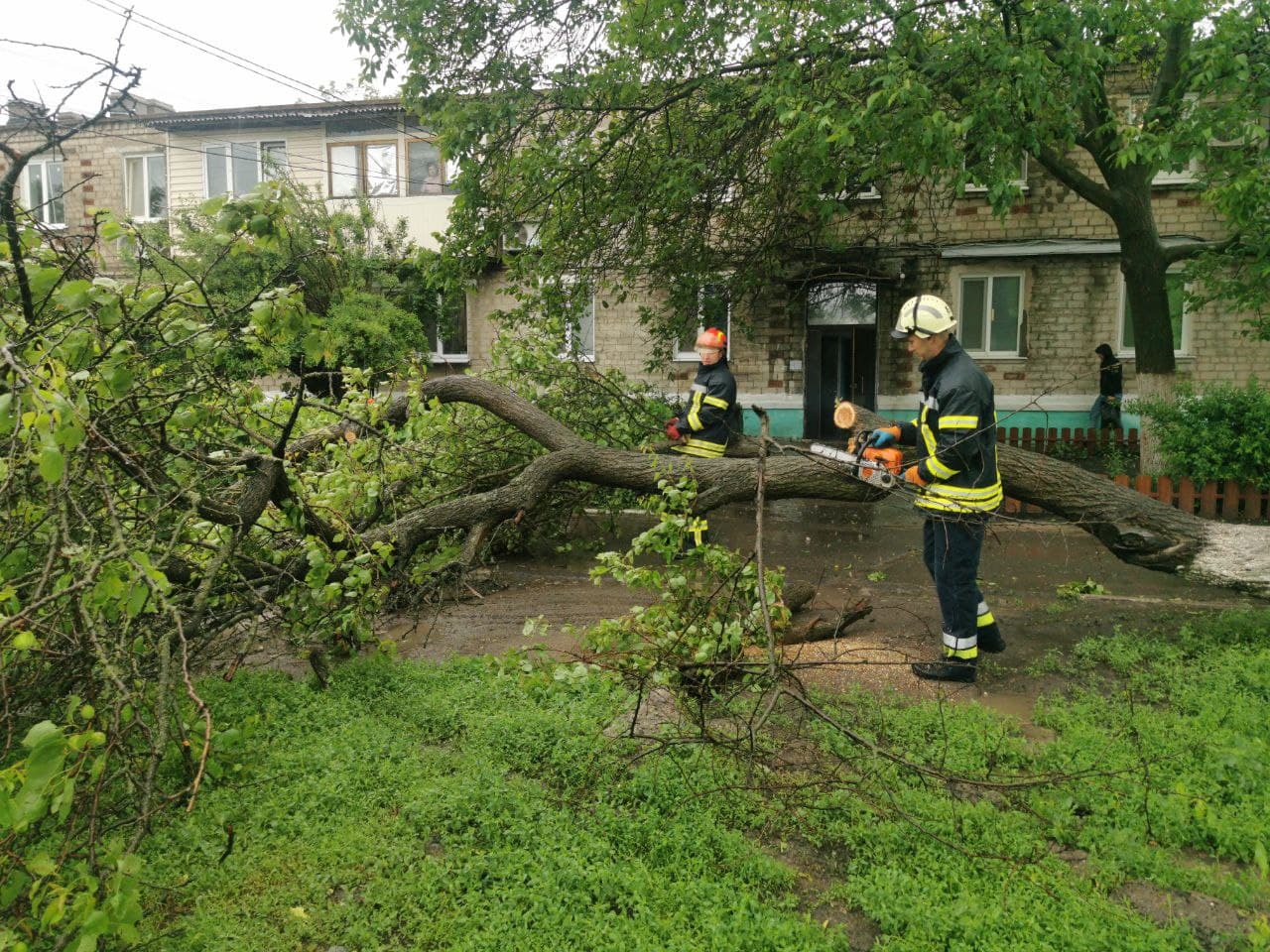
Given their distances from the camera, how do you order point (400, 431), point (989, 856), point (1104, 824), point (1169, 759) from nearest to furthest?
point (989, 856), point (1104, 824), point (1169, 759), point (400, 431)

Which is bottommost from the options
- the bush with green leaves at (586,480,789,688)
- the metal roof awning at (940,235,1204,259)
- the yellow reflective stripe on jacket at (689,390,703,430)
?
the bush with green leaves at (586,480,789,688)

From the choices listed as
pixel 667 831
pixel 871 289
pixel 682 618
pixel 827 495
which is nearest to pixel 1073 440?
pixel 871 289

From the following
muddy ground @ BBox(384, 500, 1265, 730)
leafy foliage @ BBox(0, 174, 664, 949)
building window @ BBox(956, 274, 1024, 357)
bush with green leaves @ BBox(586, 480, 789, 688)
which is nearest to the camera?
leafy foliage @ BBox(0, 174, 664, 949)

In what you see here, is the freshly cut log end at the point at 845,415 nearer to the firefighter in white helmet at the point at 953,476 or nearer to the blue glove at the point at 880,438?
the blue glove at the point at 880,438

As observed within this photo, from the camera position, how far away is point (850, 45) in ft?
26.8

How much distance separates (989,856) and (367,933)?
2.08 m

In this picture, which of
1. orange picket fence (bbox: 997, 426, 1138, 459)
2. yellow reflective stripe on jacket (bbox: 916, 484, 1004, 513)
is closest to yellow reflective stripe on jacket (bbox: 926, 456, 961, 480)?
yellow reflective stripe on jacket (bbox: 916, 484, 1004, 513)

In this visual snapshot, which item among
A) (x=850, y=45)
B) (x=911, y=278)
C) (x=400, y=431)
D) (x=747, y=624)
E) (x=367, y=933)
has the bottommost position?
(x=367, y=933)

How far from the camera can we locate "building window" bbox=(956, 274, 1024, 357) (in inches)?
656

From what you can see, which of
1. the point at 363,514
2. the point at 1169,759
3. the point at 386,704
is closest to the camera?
the point at 1169,759

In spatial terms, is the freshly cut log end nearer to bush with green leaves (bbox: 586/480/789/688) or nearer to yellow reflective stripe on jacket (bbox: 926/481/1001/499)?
yellow reflective stripe on jacket (bbox: 926/481/1001/499)

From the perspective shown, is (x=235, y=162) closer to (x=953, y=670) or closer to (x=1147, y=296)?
(x=1147, y=296)

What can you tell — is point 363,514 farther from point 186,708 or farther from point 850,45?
point 850,45

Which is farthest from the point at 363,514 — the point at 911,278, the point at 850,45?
the point at 911,278
